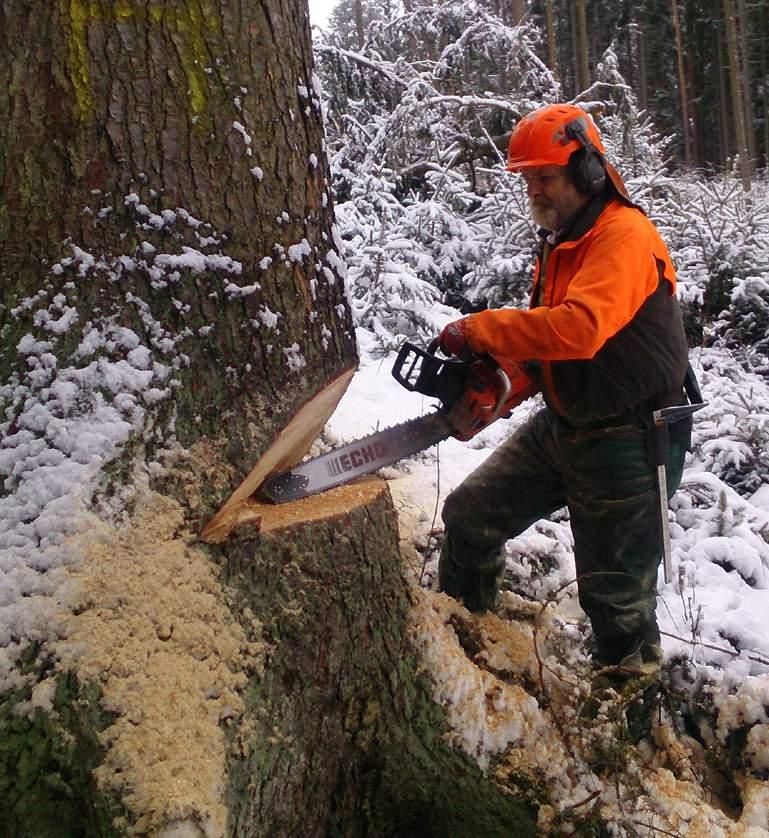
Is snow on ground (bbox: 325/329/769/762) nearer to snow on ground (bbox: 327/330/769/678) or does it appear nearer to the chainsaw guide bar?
snow on ground (bbox: 327/330/769/678)

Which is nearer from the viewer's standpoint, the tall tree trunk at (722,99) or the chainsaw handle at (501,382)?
the chainsaw handle at (501,382)

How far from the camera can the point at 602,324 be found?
6.70ft

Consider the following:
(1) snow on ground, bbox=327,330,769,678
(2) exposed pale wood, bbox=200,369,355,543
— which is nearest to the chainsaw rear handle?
(2) exposed pale wood, bbox=200,369,355,543

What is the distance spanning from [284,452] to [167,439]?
310 millimetres

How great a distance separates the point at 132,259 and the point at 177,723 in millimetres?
1035

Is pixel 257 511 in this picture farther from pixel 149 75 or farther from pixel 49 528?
pixel 149 75

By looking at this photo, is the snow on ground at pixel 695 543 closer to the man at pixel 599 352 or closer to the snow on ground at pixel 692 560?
the snow on ground at pixel 692 560

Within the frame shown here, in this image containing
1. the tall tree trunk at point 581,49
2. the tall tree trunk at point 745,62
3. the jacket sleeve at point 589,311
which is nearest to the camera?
the jacket sleeve at point 589,311

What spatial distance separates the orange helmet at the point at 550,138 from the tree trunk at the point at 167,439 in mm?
714

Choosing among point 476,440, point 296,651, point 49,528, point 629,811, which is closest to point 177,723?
A: point 296,651

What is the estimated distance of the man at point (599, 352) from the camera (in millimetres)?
2100

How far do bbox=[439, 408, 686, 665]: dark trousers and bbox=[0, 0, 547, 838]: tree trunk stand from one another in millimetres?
840

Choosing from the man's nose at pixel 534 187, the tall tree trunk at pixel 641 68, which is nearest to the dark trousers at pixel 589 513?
the man's nose at pixel 534 187

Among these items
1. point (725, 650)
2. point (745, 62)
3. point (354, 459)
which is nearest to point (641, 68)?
point (745, 62)
